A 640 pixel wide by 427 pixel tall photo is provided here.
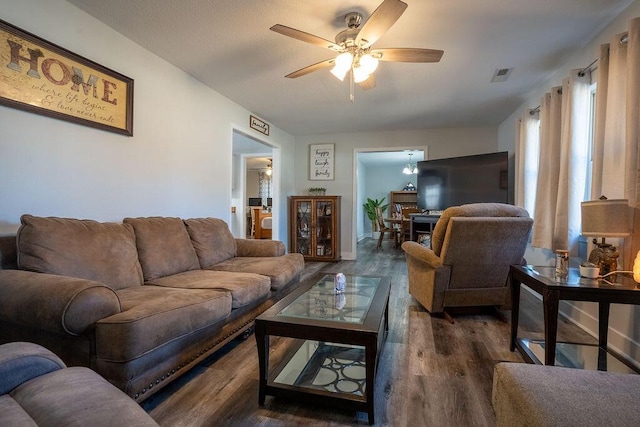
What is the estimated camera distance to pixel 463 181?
15.8 feet

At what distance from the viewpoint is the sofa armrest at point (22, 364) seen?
78 cm

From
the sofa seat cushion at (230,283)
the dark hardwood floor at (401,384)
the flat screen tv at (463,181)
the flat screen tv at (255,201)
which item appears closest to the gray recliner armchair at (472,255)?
the dark hardwood floor at (401,384)

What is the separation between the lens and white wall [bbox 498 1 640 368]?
2006mm

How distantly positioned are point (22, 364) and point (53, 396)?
7.1 inches

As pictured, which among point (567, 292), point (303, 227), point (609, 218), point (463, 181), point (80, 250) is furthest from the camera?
point (303, 227)

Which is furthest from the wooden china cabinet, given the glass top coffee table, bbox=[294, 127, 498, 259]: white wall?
the glass top coffee table

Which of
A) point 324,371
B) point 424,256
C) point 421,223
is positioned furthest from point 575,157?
point 421,223

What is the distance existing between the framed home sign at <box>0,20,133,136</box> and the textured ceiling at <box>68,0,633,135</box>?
427 millimetres

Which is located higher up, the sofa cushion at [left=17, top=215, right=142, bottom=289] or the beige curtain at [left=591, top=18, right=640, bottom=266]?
the beige curtain at [left=591, top=18, right=640, bottom=266]

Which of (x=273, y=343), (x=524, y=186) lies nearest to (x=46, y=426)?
(x=273, y=343)

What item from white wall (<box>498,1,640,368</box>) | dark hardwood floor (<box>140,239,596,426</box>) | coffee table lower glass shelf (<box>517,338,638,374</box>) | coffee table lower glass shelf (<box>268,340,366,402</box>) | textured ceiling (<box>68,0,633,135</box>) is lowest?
A: dark hardwood floor (<box>140,239,596,426</box>)

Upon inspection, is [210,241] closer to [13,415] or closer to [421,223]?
[13,415]

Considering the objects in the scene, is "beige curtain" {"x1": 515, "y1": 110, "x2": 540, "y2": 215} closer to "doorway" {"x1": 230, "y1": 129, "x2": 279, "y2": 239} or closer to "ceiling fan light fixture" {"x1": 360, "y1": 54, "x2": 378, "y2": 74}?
"ceiling fan light fixture" {"x1": 360, "y1": 54, "x2": 378, "y2": 74}

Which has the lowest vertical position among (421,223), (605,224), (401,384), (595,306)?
(401,384)
